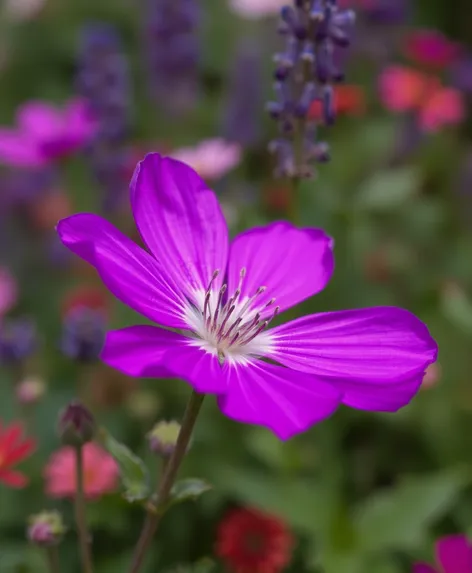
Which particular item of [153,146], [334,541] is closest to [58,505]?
[334,541]

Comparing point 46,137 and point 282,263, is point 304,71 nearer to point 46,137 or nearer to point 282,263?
point 282,263

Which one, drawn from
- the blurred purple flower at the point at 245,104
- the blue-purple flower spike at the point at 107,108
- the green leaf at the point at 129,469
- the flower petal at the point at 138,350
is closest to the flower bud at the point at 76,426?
the green leaf at the point at 129,469

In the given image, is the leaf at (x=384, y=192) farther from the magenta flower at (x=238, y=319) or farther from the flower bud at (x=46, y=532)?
the flower bud at (x=46, y=532)

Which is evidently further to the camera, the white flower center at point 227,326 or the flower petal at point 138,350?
the white flower center at point 227,326

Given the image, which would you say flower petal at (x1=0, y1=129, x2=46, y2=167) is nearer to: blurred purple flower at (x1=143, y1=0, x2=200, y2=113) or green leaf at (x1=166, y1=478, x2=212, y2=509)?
blurred purple flower at (x1=143, y1=0, x2=200, y2=113)

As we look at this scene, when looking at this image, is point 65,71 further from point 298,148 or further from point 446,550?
point 446,550

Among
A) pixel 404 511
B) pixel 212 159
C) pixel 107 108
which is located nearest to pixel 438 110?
pixel 212 159
